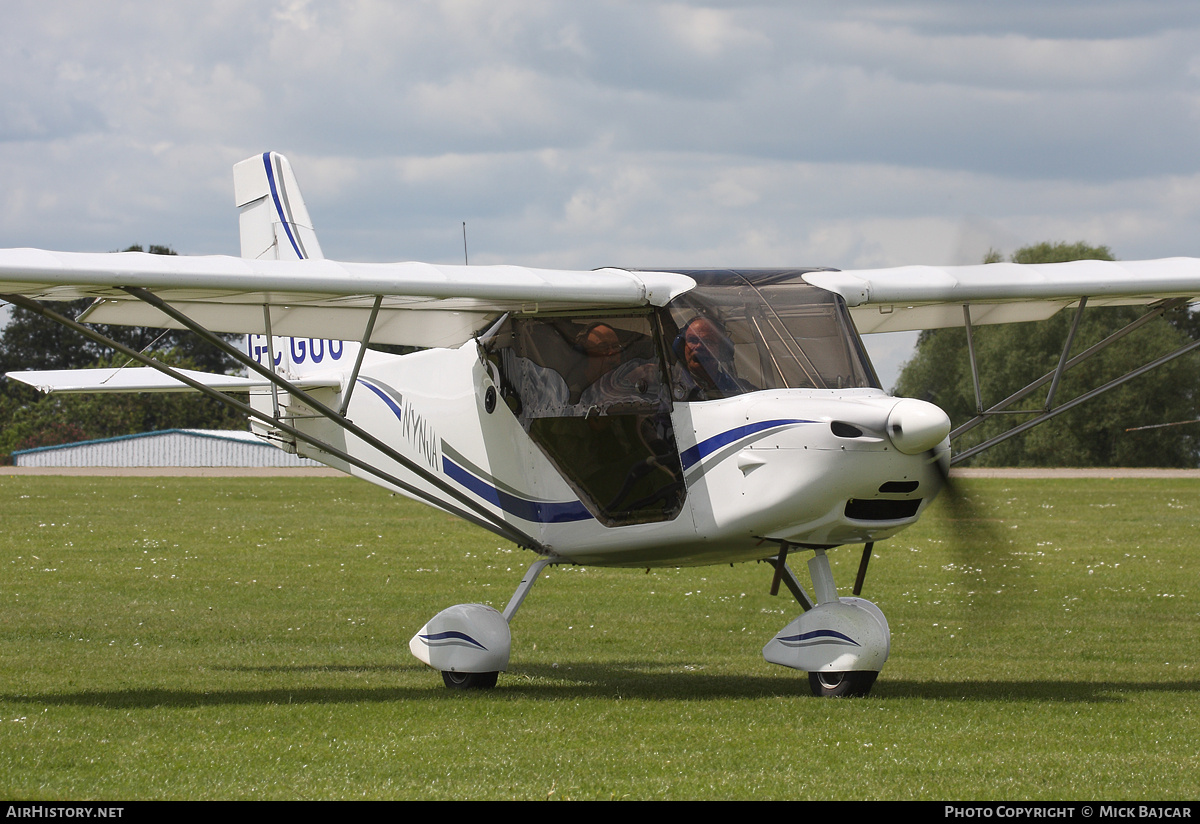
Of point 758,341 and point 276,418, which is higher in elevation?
point 758,341

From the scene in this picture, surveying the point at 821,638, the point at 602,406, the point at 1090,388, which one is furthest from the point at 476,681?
the point at 1090,388

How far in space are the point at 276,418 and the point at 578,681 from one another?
11.1 feet

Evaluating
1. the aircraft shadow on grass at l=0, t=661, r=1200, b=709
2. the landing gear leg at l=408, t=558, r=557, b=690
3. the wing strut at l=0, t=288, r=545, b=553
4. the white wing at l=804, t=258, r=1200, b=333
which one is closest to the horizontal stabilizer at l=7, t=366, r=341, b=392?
the wing strut at l=0, t=288, r=545, b=553

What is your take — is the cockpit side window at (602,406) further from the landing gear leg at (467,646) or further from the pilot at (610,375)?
the landing gear leg at (467,646)

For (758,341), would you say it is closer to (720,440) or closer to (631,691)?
(720,440)

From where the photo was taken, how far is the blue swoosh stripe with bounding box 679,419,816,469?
9211 millimetres

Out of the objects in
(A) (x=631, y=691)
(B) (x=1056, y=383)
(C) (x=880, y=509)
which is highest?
(B) (x=1056, y=383)

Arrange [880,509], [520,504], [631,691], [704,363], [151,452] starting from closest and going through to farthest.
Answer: [880,509]
[704,363]
[631,691]
[520,504]
[151,452]

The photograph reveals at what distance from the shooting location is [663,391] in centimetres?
995

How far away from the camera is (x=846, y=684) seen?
967 cm

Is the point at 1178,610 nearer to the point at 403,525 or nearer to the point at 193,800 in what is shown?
the point at 193,800

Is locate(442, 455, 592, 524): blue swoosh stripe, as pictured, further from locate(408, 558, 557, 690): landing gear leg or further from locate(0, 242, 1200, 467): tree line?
→ locate(0, 242, 1200, 467): tree line

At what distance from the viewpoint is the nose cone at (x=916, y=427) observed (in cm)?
862

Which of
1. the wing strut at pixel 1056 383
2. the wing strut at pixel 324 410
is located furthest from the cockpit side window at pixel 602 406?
the wing strut at pixel 1056 383
